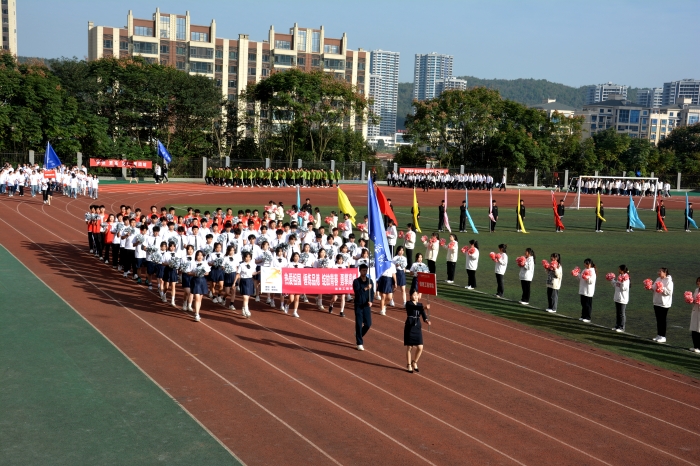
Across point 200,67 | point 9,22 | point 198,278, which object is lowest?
point 198,278

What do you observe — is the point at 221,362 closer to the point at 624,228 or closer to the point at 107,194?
the point at 624,228

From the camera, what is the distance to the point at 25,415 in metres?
9.88

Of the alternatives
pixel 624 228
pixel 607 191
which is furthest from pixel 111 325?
pixel 607 191

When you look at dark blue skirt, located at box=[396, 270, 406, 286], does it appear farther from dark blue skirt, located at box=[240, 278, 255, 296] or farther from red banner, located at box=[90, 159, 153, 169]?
red banner, located at box=[90, 159, 153, 169]

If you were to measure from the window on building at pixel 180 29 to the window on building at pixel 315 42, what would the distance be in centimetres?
2150

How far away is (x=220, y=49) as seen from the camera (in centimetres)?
11156

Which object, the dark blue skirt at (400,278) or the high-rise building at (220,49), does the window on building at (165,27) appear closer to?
the high-rise building at (220,49)

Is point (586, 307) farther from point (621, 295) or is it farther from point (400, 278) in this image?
point (400, 278)

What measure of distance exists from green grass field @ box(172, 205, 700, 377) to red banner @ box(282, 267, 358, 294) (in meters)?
3.79

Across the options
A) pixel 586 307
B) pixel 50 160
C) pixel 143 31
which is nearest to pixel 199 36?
pixel 143 31

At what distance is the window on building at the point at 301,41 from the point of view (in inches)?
4599

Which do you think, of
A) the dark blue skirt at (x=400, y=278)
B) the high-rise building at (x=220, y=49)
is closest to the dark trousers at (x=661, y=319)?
the dark blue skirt at (x=400, y=278)

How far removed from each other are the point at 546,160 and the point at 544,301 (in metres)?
56.0

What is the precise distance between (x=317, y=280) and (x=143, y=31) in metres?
101
